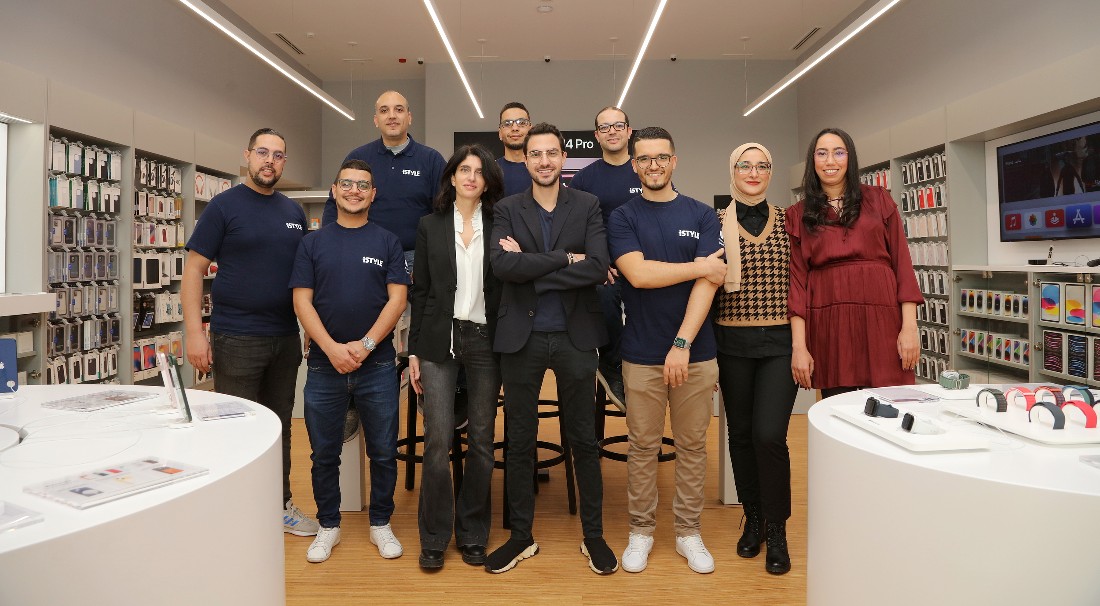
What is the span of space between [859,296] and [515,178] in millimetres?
1736

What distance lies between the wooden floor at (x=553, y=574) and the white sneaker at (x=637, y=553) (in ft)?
0.10

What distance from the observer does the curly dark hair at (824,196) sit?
262cm

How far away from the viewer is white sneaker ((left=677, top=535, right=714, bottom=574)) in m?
2.76

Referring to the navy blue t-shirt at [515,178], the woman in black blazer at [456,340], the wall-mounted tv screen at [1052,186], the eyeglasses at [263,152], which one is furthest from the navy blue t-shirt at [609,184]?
the wall-mounted tv screen at [1052,186]

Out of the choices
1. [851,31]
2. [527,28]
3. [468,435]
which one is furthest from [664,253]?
[527,28]

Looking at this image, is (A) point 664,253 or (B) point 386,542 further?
(B) point 386,542

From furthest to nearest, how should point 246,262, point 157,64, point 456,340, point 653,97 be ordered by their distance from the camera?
point 653,97, point 157,64, point 246,262, point 456,340

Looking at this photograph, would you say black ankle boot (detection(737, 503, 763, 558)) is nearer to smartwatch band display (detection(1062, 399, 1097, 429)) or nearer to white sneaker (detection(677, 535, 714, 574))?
white sneaker (detection(677, 535, 714, 574))

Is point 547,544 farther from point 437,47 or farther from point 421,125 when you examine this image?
point 421,125

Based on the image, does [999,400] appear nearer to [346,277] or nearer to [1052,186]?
[346,277]

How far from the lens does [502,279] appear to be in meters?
2.66

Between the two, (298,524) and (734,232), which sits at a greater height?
(734,232)

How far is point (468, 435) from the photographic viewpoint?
287 centimetres

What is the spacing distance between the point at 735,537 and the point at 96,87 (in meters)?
6.38
